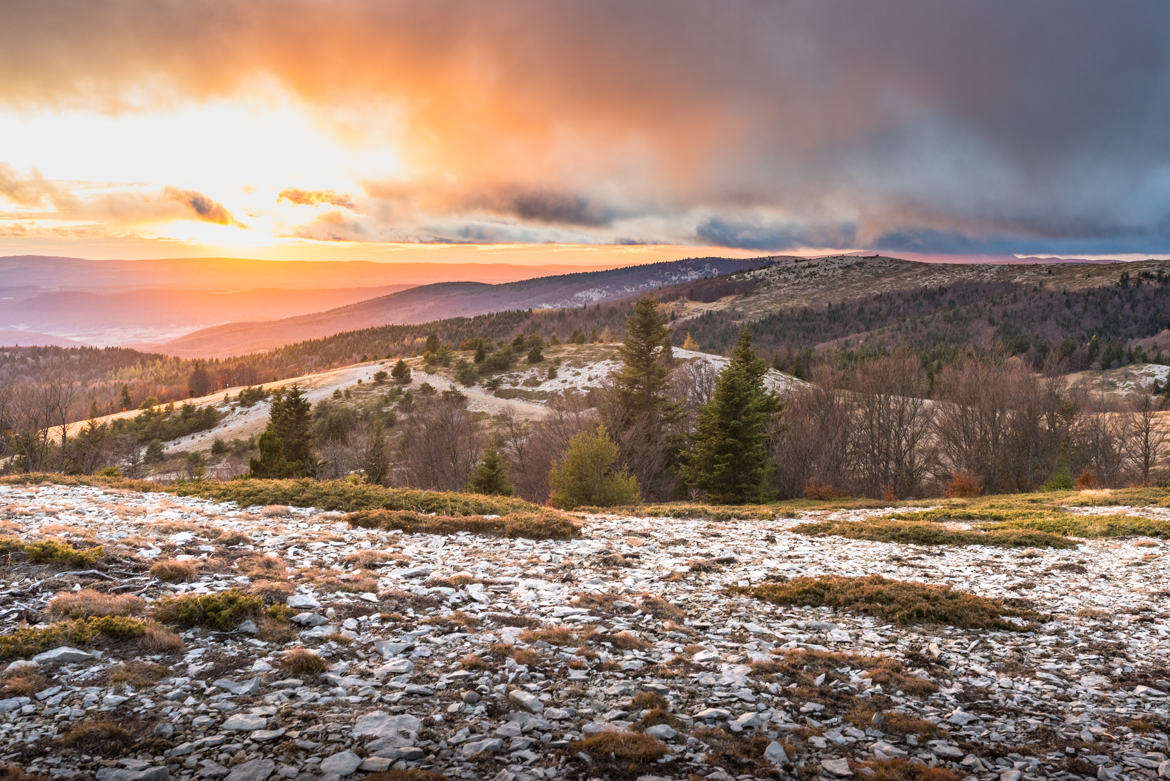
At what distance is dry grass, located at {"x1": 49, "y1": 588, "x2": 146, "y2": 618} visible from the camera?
786 centimetres

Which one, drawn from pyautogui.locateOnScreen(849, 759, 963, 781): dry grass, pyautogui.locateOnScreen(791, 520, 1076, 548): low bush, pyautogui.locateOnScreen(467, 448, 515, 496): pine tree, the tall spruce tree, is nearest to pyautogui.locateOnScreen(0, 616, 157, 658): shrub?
pyautogui.locateOnScreen(849, 759, 963, 781): dry grass

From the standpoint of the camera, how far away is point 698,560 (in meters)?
14.8

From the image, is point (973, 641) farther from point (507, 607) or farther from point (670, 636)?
point (507, 607)

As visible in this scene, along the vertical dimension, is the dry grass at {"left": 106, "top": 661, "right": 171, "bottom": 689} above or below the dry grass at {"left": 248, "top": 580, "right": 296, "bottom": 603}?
above

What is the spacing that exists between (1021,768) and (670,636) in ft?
14.8

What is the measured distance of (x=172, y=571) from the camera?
1001cm

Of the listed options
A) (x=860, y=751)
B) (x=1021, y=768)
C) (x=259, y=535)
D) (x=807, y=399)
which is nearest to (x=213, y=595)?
(x=259, y=535)

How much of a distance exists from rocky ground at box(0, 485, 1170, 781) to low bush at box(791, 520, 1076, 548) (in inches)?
183

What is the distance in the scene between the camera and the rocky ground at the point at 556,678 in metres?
5.54

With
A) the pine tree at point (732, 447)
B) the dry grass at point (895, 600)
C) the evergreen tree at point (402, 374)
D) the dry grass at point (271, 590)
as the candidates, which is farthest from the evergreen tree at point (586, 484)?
the evergreen tree at point (402, 374)

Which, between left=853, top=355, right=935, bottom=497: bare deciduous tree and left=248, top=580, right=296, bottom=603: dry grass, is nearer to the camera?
left=248, top=580, right=296, bottom=603: dry grass

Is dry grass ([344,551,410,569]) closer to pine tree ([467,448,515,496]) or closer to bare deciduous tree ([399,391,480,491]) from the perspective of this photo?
pine tree ([467,448,515,496])

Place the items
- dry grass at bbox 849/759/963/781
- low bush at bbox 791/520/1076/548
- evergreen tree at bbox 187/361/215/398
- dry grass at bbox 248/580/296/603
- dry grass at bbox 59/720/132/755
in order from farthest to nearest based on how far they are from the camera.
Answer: evergreen tree at bbox 187/361/215/398 → low bush at bbox 791/520/1076/548 → dry grass at bbox 248/580/296/603 → dry grass at bbox 849/759/963/781 → dry grass at bbox 59/720/132/755

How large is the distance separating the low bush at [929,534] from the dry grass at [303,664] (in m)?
16.8
